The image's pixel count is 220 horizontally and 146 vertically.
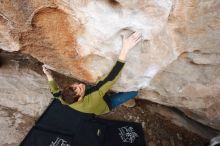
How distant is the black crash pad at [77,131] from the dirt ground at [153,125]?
0.16 m

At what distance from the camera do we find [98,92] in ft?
12.7

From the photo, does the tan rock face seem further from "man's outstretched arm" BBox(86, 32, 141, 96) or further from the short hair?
the short hair

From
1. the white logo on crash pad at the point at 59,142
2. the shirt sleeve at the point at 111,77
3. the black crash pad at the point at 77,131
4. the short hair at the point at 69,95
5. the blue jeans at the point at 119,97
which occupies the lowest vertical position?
the white logo on crash pad at the point at 59,142

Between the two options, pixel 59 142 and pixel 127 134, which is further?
pixel 127 134

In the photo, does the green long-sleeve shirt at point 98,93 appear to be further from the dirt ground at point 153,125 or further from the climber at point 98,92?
the dirt ground at point 153,125

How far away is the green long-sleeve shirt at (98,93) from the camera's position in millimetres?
3672

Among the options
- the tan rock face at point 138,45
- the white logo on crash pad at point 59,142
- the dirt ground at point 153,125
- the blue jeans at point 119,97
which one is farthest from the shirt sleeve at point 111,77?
the dirt ground at point 153,125

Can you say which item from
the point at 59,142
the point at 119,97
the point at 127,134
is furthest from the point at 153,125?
the point at 59,142

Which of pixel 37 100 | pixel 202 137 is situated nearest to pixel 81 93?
pixel 37 100

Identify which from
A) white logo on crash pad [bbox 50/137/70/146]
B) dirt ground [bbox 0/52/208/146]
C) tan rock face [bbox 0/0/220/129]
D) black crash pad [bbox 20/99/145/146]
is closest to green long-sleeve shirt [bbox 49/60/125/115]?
tan rock face [bbox 0/0/220/129]

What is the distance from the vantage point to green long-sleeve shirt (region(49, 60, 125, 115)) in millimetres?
3672

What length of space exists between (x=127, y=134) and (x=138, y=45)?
4.82 feet

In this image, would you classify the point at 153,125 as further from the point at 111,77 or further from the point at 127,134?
the point at 111,77

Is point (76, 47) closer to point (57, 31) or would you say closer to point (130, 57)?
point (57, 31)
